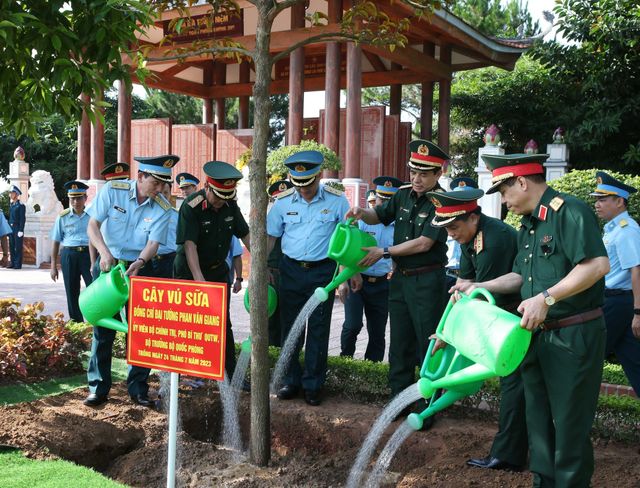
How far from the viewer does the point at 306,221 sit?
A: 18.2ft

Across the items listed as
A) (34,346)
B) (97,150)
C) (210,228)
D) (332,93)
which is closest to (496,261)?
(210,228)

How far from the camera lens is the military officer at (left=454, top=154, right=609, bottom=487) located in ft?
10.3

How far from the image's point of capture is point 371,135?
1634cm

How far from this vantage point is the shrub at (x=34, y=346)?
5644 mm

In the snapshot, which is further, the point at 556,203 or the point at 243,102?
the point at 243,102

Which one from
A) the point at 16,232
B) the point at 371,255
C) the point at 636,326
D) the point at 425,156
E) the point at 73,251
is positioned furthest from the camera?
the point at 16,232

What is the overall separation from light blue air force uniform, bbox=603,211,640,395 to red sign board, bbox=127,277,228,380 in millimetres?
2993

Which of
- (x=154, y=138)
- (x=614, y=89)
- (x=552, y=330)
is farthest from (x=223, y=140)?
(x=552, y=330)

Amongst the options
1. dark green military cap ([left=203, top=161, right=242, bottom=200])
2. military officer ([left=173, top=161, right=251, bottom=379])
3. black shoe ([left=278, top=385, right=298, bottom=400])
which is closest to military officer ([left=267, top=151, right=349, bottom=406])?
black shoe ([left=278, top=385, right=298, bottom=400])

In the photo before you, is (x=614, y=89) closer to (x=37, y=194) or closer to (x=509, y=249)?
(x=509, y=249)

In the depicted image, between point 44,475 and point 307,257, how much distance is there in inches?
100

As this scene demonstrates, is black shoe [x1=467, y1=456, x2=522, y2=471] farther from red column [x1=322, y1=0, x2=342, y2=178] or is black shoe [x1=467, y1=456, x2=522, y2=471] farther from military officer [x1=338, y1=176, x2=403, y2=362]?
red column [x1=322, y1=0, x2=342, y2=178]

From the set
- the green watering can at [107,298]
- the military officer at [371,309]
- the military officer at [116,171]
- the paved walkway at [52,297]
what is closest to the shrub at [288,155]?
the paved walkway at [52,297]

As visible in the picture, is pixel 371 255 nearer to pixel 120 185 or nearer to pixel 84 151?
pixel 120 185
